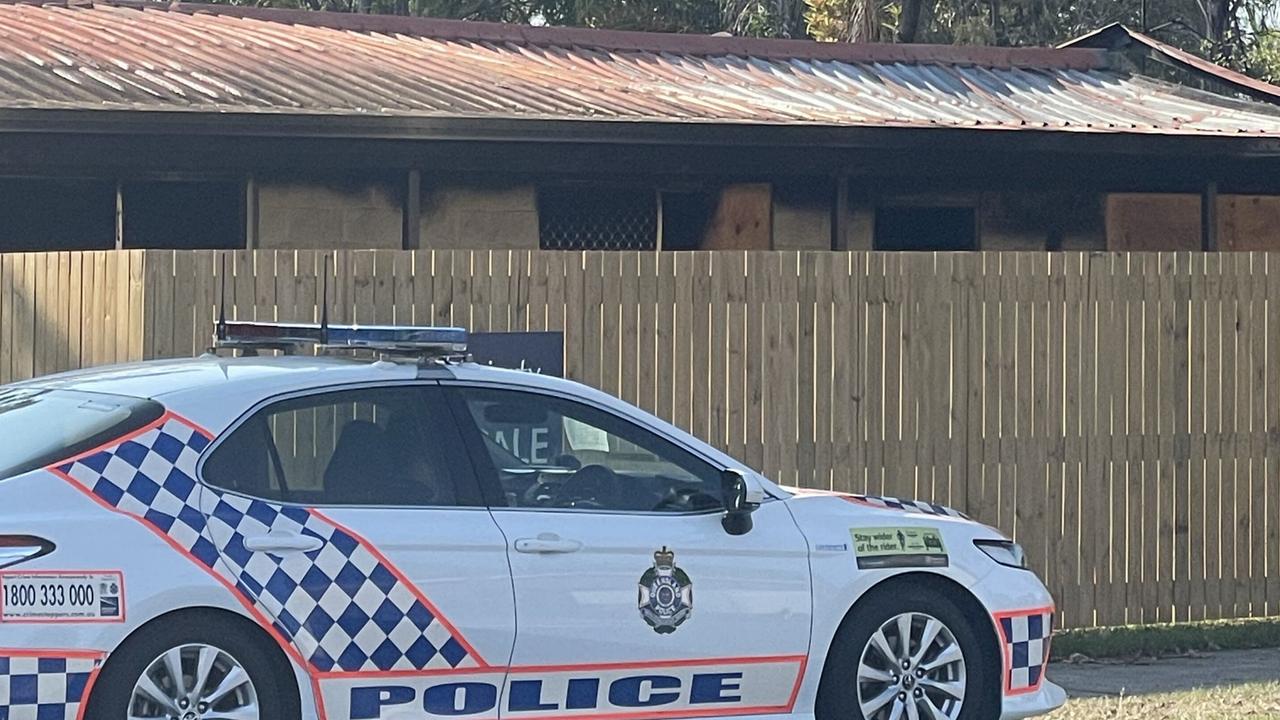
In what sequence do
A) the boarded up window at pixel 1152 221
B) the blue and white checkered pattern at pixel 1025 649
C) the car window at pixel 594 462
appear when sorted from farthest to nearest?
1. the boarded up window at pixel 1152 221
2. the blue and white checkered pattern at pixel 1025 649
3. the car window at pixel 594 462

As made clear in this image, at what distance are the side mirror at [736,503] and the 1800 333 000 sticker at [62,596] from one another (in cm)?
201

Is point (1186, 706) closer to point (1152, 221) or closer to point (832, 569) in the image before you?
point (832, 569)

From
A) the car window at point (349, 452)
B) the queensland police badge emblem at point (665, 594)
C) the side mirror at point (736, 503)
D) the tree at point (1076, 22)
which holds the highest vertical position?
the tree at point (1076, 22)

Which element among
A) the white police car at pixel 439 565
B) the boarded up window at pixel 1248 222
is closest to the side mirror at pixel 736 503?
the white police car at pixel 439 565

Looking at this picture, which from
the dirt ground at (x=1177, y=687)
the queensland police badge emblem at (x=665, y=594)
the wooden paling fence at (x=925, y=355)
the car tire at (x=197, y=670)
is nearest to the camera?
the car tire at (x=197, y=670)

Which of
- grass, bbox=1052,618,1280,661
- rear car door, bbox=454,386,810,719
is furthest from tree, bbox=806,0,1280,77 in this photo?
rear car door, bbox=454,386,810,719

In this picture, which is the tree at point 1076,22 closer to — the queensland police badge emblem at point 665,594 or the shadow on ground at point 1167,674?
the shadow on ground at point 1167,674

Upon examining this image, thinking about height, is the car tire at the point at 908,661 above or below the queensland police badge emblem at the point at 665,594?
below

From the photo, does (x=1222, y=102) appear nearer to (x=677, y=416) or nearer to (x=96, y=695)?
(x=677, y=416)

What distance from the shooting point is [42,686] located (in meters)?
5.79

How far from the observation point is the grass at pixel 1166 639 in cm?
1033

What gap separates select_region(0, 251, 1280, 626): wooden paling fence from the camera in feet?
31.0

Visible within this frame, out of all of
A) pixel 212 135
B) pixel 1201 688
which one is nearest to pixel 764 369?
pixel 1201 688

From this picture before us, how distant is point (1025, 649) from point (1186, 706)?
1.56 metres
